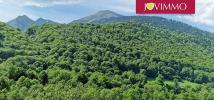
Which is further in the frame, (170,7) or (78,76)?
(78,76)

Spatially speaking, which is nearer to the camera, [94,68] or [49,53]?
[94,68]

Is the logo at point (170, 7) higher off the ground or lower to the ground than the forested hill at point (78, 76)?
higher

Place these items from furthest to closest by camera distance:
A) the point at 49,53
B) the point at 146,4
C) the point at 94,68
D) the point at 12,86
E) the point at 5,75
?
the point at 49,53
the point at 94,68
the point at 5,75
the point at 12,86
the point at 146,4

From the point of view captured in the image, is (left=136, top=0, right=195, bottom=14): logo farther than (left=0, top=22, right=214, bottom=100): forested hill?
No

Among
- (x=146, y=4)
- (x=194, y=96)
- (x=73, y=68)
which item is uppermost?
(x=146, y=4)

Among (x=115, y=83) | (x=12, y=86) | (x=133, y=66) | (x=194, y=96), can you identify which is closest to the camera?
(x=12, y=86)

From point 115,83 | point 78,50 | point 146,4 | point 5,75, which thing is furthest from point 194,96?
→ point 146,4

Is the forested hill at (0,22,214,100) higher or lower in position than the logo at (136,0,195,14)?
lower

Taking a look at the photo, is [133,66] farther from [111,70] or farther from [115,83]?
[115,83]

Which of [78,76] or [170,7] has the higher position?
[170,7]

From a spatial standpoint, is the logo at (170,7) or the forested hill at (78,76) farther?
the forested hill at (78,76)

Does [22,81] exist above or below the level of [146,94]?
above
